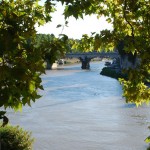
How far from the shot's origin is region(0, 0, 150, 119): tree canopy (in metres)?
4.29

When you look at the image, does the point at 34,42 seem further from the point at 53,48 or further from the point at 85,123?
the point at 85,123

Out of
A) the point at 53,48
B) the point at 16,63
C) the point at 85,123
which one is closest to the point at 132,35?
the point at 53,48

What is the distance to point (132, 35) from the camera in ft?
21.5

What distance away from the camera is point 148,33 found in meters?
6.46

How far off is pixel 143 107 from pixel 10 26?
36.5 m

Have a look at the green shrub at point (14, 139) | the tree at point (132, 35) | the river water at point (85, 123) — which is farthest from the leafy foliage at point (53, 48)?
the river water at point (85, 123)

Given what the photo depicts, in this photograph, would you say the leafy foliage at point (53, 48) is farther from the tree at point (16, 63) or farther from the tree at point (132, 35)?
the tree at point (132, 35)

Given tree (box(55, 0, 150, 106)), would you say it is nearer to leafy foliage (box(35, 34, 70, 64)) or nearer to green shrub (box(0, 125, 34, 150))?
leafy foliage (box(35, 34, 70, 64))

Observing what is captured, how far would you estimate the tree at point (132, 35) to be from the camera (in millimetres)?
6375

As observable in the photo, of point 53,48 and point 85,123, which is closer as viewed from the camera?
point 53,48

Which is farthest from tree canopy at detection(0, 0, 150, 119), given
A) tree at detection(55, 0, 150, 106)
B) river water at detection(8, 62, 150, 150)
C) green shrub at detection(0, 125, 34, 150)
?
river water at detection(8, 62, 150, 150)

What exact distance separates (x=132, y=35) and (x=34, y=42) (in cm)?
224

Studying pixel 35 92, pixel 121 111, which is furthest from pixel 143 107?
pixel 35 92

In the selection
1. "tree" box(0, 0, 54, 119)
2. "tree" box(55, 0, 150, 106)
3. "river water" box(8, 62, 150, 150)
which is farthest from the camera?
"river water" box(8, 62, 150, 150)
